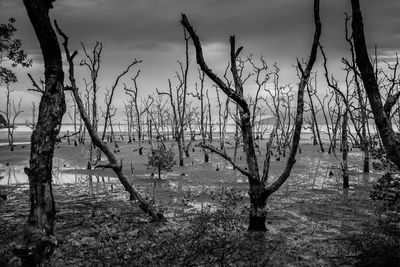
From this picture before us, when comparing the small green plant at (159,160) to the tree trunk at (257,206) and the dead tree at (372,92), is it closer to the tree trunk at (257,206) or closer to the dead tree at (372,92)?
the tree trunk at (257,206)

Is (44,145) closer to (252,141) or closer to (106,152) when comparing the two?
(106,152)

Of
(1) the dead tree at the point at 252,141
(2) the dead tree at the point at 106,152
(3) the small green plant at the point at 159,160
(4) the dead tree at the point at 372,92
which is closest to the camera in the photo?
(4) the dead tree at the point at 372,92

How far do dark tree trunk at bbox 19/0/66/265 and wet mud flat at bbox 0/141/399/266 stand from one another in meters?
0.96

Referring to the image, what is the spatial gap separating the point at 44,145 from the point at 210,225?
346 centimetres

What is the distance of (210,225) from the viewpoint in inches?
257

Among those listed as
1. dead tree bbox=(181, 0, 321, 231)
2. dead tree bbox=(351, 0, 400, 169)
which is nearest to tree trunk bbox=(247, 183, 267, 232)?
dead tree bbox=(181, 0, 321, 231)

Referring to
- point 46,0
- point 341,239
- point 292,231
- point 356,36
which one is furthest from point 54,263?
point 356,36

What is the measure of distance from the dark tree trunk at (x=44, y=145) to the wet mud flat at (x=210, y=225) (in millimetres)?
965

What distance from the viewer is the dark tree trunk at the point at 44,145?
4.40 meters

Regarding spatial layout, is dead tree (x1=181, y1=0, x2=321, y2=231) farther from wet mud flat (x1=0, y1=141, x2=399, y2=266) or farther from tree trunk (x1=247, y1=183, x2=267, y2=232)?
wet mud flat (x1=0, y1=141, x2=399, y2=266)

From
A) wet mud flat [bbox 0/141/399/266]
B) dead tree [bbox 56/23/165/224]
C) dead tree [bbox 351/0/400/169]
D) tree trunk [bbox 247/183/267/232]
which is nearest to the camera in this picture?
dead tree [bbox 351/0/400/169]

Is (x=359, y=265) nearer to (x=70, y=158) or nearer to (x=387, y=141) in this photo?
(x=387, y=141)

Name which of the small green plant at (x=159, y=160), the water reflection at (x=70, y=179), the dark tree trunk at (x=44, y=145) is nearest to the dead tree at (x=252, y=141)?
the dark tree trunk at (x=44, y=145)

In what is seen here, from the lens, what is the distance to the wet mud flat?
230 inches
